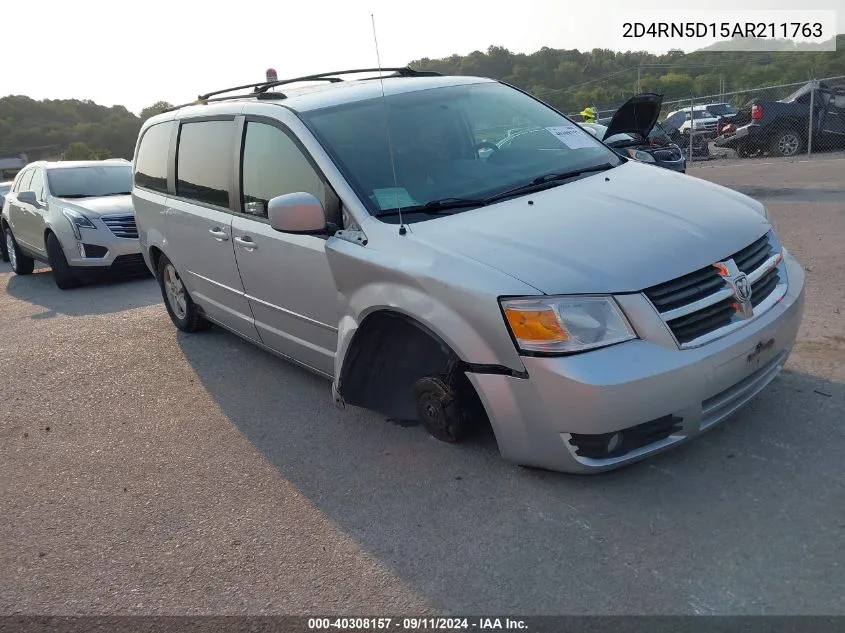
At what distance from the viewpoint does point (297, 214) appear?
386 cm

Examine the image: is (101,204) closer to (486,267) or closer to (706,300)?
(486,267)

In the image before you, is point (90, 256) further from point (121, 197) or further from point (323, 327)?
point (323, 327)

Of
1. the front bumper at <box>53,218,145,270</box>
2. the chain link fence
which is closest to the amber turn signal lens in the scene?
the front bumper at <box>53,218,145,270</box>

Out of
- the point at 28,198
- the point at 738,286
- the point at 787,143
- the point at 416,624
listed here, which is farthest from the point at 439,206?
the point at 787,143

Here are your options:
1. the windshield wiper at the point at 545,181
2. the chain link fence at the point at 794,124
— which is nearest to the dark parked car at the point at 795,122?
the chain link fence at the point at 794,124

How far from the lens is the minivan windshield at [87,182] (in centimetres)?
1073

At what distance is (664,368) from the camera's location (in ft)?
10.0

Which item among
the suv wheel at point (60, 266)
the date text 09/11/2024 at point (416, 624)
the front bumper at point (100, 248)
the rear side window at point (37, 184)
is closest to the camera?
the date text 09/11/2024 at point (416, 624)

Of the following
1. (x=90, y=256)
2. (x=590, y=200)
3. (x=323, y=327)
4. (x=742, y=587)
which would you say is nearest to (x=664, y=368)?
(x=742, y=587)

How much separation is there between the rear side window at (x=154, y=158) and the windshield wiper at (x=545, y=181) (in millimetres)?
3168

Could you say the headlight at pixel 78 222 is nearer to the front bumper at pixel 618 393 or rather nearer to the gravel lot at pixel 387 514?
the gravel lot at pixel 387 514

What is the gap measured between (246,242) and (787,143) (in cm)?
1635

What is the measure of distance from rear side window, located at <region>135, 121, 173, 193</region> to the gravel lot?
189cm

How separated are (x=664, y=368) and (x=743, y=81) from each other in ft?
126
